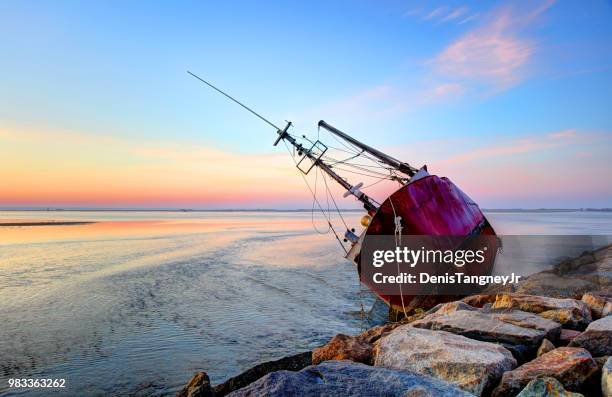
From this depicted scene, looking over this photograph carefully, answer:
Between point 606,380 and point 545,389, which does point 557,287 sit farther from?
point 545,389

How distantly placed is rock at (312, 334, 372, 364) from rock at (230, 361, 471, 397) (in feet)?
5.70

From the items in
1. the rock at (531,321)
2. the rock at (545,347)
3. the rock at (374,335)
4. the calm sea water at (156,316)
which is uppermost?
the rock at (531,321)

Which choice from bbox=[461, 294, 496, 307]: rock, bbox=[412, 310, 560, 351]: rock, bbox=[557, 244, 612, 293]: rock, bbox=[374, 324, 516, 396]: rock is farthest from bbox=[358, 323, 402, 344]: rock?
bbox=[557, 244, 612, 293]: rock

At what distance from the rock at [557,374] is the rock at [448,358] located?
0.61 ft

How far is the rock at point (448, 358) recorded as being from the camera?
454 centimetres

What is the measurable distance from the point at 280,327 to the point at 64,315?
6.72 metres

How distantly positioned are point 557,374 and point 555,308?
305 centimetres

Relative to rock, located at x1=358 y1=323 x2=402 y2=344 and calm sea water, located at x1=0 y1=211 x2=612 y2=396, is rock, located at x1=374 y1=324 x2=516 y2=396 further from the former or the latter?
calm sea water, located at x1=0 y1=211 x2=612 y2=396

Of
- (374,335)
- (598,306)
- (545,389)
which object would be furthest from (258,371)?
(598,306)

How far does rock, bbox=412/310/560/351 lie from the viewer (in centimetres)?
580

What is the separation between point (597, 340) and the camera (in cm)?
543

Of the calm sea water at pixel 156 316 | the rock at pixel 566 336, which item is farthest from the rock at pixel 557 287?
the calm sea water at pixel 156 316

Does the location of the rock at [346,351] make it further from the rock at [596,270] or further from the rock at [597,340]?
the rock at [596,270]

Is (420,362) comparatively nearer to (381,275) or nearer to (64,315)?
(381,275)
